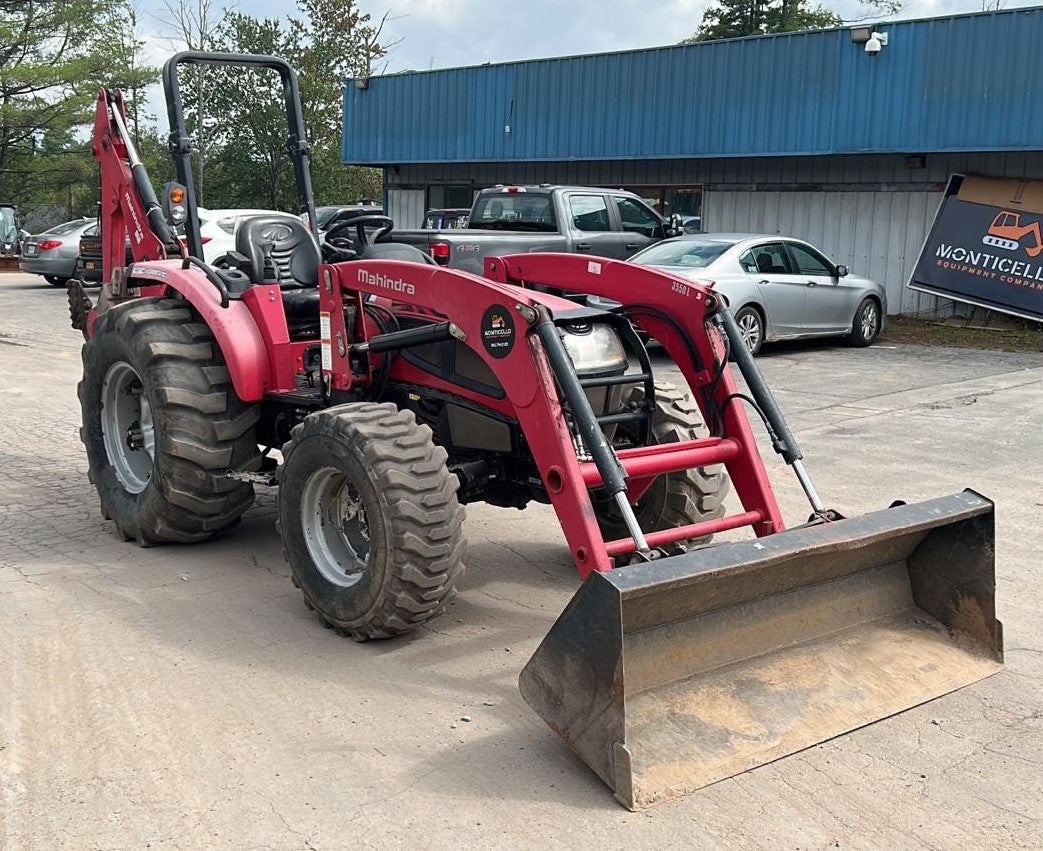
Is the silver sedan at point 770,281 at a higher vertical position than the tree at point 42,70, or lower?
lower

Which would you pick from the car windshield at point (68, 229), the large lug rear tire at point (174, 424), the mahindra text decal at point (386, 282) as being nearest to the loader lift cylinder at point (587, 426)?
the mahindra text decal at point (386, 282)

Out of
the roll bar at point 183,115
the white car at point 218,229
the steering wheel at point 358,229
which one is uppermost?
the roll bar at point 183,115

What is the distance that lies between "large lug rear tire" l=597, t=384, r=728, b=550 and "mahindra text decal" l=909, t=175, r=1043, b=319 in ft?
42.3

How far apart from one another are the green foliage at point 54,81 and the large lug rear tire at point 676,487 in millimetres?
34574

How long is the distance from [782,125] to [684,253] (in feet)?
19.1

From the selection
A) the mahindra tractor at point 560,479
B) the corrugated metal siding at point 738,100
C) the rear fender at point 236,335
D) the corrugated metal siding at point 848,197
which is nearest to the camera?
the mahindra tractor at point 560,479

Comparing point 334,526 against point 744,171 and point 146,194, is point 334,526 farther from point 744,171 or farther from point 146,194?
point 744,171

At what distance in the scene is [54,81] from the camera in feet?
123

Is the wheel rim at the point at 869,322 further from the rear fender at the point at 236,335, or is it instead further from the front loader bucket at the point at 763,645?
the front loader bucket at the point at 763,645

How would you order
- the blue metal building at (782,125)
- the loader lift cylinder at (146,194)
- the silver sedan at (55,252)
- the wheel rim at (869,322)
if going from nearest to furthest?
the loader lift cylinder at (146,194) → the wheel rim at (869,322) → the blue metal building at (782,125) → the silver sedan at (55,252)

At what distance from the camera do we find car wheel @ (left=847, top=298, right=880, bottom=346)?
1600 centimetres

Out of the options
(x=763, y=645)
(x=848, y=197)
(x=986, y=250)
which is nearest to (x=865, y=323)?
(x=986, y=250)

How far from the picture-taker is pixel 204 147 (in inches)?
1474

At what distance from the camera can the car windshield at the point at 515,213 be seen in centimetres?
1529
